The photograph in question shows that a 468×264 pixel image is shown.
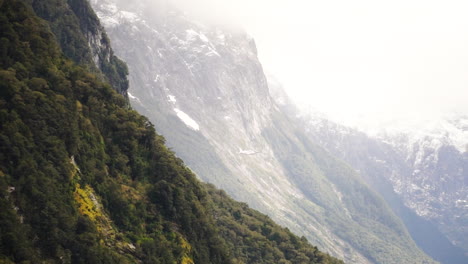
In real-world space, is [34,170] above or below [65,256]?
above

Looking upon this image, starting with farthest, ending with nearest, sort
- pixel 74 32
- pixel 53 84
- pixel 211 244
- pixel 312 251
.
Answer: pixel 312 251, pixel 74 32, pixel 211 244, pixel 53 84

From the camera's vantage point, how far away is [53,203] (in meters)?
74.9

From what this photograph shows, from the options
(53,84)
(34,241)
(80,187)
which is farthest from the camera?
(53,84)

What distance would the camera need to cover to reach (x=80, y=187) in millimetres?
87688

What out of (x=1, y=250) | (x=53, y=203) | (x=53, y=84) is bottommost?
(x=1, y=250)

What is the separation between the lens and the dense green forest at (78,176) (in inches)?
2847

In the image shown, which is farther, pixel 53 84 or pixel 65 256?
pixel 53 84

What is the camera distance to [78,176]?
8906 centimetres

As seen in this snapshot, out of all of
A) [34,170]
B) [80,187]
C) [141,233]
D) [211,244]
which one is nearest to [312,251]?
[211,244]

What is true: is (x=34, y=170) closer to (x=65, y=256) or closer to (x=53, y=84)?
(x=65, y=256)

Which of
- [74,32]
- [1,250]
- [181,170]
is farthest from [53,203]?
[74,32]

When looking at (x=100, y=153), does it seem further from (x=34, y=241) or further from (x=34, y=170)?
(x=34, y=241)

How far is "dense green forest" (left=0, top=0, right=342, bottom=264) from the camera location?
7231 cm

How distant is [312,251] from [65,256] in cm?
12316
